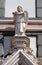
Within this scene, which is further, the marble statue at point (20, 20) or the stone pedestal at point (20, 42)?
the marble statue at point (20, 20)

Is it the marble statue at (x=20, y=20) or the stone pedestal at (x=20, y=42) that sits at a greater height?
the marble statue at (x=20, y=20)

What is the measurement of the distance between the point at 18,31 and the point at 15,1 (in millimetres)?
1478

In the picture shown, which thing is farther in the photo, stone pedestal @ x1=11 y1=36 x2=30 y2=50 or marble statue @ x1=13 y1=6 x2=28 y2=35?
marble statue @ x1=13 y1=6 x2=28 y2=35

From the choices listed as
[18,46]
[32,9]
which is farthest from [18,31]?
[32,9]

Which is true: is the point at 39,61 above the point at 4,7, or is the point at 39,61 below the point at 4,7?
below

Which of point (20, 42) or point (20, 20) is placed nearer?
point (20, 42)

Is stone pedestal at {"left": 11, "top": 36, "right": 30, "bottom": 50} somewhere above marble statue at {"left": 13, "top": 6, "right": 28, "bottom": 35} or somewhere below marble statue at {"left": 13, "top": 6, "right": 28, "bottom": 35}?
below

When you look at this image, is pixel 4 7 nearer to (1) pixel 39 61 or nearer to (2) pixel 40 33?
(2) pixel 40 33

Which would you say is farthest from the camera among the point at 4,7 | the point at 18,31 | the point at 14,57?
the point at 4,7

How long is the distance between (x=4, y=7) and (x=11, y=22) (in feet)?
1.94

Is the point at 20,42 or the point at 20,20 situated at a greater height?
the point at 20,20

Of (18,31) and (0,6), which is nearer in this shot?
(18,31)

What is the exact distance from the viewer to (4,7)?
13.1m

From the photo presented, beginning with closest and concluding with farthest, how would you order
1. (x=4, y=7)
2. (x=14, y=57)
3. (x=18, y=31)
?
1. (x=14, y=57)
2. (x=18, y=31)
3. (x=4, y=7)
